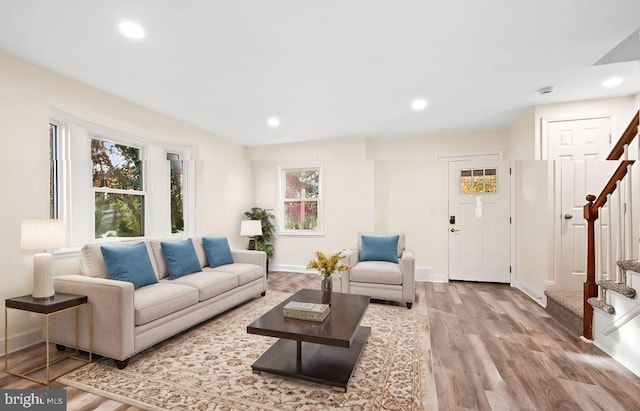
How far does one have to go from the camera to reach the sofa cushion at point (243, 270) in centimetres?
324

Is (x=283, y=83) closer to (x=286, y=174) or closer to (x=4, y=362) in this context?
(x=286, y=174)

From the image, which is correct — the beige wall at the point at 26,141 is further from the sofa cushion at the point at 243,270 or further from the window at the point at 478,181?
the window at the point at 478,181

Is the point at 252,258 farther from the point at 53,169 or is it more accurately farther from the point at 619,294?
the point at 619,294

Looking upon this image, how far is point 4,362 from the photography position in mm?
2055

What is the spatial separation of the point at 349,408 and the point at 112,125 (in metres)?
3.20

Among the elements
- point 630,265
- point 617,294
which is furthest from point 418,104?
point 617,294

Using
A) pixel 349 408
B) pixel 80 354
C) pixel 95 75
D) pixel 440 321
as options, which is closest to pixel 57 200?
pixel 95 75

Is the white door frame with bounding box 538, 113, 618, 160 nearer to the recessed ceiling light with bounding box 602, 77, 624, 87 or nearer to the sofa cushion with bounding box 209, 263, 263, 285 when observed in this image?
the recessed ceiling light with bounding box 602, 77, 624, 87

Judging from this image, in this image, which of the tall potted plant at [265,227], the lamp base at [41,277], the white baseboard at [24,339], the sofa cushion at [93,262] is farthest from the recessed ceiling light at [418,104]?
the white baseboard at [24,339]

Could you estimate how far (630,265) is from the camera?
204 centimetres

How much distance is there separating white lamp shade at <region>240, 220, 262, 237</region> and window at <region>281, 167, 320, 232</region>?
591 mm

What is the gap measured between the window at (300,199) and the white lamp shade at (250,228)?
591 mm

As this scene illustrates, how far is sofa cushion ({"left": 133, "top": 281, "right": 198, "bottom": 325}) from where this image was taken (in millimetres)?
2107

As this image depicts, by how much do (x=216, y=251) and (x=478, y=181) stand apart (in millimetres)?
3736
